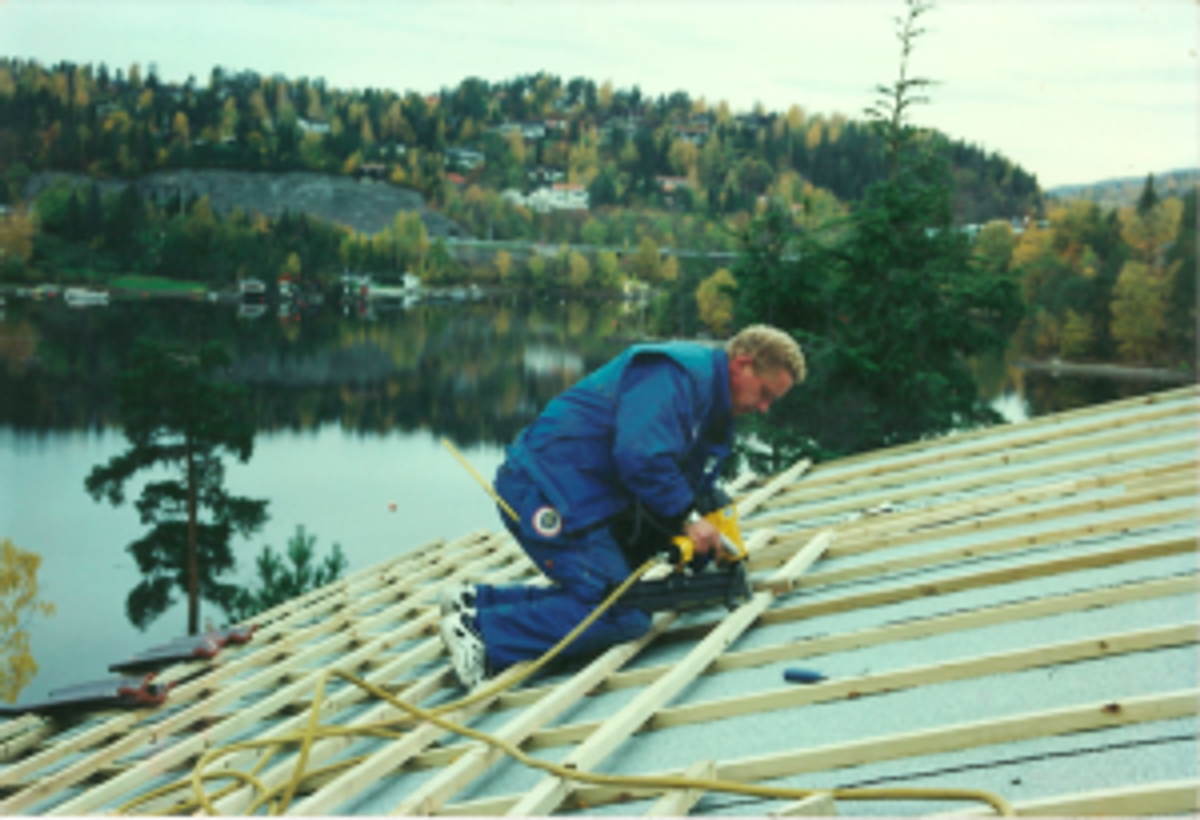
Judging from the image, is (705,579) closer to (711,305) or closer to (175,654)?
(175,654)

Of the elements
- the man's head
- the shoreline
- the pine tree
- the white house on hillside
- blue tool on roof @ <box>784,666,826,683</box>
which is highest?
the white house on hillside

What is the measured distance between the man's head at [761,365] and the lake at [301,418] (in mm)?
24387

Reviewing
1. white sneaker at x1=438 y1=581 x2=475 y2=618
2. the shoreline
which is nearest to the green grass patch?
the shoreline

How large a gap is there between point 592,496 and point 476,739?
3.03 ft

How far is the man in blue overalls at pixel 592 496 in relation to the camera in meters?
3.19

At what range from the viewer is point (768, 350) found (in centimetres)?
319

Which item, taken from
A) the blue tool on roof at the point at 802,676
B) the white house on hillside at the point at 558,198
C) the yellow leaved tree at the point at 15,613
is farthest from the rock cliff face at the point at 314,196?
the blue tool on roof at the point at 802,676

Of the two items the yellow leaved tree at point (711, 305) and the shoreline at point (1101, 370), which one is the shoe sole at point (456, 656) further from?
the shoreline at point (1101, 370)

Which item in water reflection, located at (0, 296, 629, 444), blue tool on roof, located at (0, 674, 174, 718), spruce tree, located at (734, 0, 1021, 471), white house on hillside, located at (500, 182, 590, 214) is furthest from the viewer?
white house on hillside, located at (500, 182, 590, 214)

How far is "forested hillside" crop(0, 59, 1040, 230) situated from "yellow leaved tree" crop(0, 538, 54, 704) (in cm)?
2714

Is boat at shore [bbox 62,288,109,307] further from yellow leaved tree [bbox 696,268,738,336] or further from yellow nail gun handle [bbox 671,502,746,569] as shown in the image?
yellow nail gun handle [bbox 671,502,746,569]

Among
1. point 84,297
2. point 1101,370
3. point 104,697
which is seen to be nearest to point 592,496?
point 104,697

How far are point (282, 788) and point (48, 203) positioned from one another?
6188 cm

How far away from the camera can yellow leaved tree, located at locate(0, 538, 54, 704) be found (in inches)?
896
